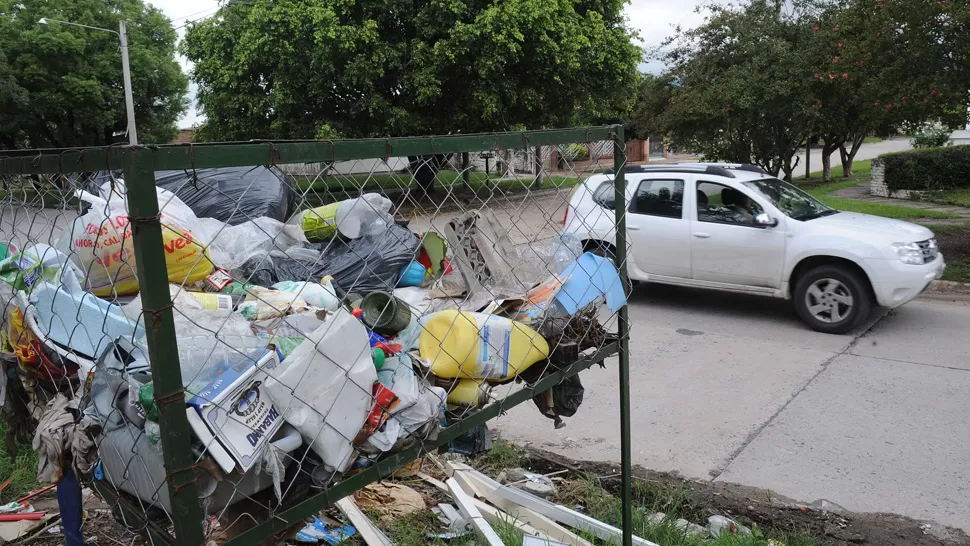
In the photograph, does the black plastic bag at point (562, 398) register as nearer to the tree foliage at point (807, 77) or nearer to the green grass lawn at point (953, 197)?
the tree foliage at point (807, 77)

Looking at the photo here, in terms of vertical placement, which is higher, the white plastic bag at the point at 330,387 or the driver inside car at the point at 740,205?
the white plastic bag at the point at 330,387

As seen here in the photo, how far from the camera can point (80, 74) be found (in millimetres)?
28219

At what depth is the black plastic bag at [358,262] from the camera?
2709 mm

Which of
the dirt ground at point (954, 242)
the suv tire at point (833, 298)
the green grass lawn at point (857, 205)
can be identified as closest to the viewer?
the suv tire at point (833, 298)

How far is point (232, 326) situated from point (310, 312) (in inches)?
9.1

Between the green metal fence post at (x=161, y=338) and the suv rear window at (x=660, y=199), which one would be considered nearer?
the green metal fence post at (x=161, y=338)

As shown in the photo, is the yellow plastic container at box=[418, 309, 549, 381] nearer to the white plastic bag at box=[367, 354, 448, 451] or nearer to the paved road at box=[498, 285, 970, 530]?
the white plastic bag at box=[367, 354, 448, 451]

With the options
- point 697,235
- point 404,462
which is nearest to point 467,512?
point 404,462

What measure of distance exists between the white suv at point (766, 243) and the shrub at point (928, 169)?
1123 cm

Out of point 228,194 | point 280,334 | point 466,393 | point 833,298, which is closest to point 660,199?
point 833,298

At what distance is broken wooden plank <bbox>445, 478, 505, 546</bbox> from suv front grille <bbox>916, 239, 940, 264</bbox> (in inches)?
225

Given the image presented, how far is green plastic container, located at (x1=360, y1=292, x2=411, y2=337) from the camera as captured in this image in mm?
2371

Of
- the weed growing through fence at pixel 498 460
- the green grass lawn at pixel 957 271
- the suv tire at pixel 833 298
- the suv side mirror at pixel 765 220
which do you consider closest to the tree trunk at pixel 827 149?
the green grass lawn at pixel 957 271

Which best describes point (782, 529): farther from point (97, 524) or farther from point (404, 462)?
point (97, 524)
